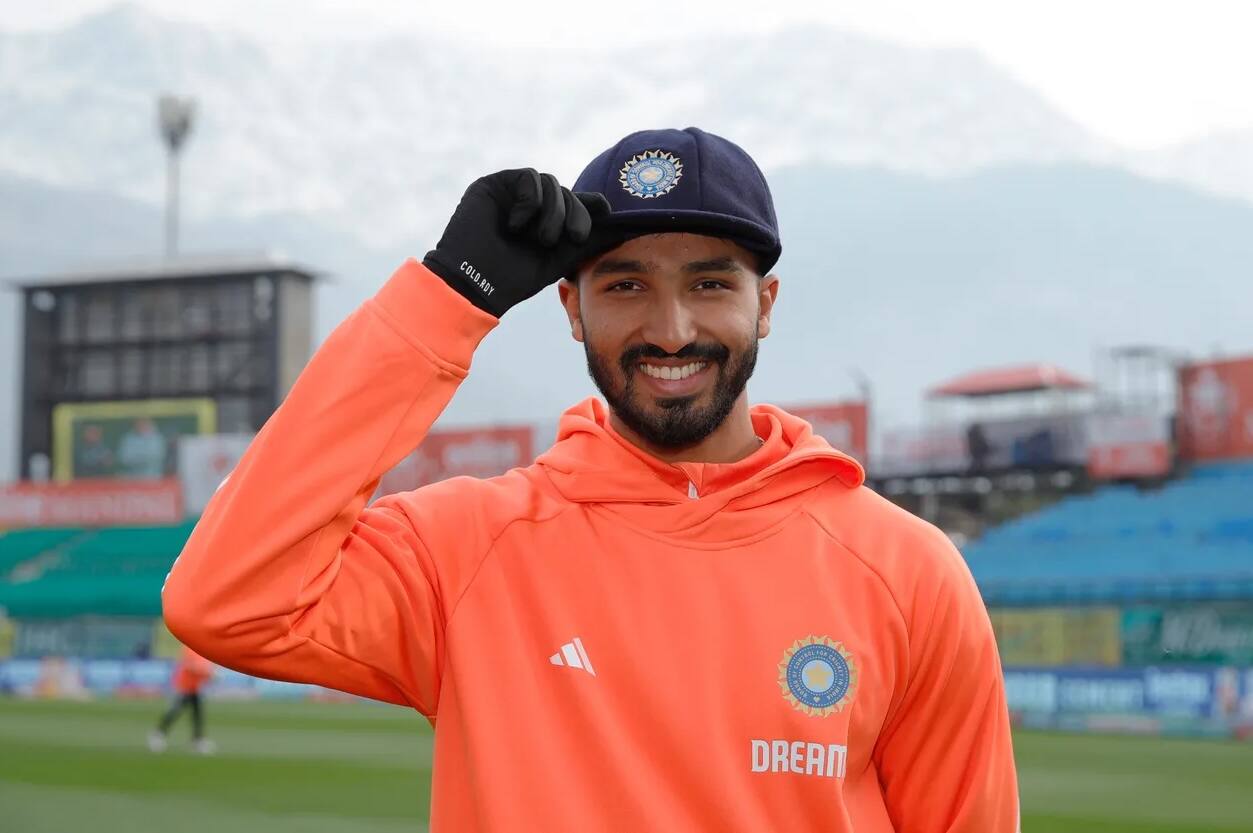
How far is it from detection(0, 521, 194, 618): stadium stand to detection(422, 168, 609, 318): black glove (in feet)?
133

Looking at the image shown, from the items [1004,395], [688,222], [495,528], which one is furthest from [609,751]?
[1004,395]

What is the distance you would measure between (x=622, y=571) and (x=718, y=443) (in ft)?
1.07

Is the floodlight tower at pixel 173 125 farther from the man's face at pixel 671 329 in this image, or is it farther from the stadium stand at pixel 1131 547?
the man's face at pixel 671 329

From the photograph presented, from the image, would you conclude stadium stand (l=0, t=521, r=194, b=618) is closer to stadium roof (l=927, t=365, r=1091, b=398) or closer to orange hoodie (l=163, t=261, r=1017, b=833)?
stadium roof (l=927, t=365, r=1091, b=398)

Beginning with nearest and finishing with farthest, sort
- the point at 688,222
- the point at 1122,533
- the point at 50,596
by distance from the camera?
1. the point at 688,222
2. the point at 1122,533
3. the point at 50,596

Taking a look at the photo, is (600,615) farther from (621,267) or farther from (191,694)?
(191,694)

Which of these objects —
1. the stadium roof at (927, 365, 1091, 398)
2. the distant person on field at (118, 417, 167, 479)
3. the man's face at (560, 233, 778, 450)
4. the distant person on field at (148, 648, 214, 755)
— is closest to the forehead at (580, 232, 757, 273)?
the man's face at (560, 233, 778, 450)

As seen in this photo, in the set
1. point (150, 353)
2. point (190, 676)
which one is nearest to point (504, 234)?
point (190, 676)

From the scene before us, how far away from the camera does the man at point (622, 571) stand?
2334 mm

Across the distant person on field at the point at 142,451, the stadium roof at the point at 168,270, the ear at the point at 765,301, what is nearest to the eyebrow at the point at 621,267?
the ear at the point at 765,301

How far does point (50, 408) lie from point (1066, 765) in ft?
121

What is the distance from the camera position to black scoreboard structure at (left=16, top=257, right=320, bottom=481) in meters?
45.8

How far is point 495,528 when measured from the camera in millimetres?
2557

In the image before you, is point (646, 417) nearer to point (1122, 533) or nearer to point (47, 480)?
point (1122, 533)
